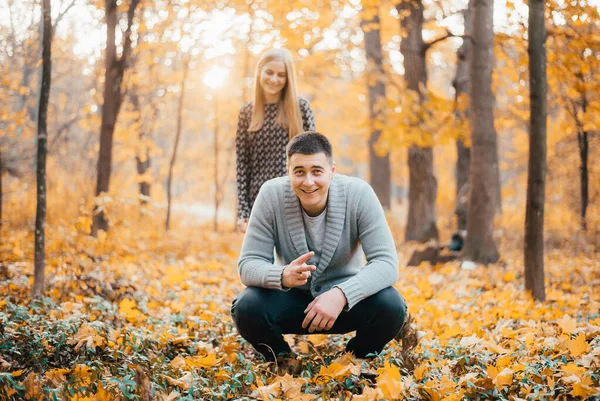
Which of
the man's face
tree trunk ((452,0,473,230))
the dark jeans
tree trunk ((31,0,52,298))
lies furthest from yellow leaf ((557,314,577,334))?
tree trunk ((452,0,473,230))

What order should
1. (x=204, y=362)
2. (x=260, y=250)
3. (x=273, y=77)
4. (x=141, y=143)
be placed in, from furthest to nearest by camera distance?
(x=141, y=143) → (x=273, y=77) → (x=260, y=250) → (x=204, y=362)

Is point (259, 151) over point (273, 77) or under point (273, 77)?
under

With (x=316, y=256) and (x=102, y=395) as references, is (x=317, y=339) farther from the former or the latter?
(x=102, y=395)

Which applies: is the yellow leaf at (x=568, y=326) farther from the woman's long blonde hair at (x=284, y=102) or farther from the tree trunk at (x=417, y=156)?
the tree trunk at (x=417, y=156)

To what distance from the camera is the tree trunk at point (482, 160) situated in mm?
6793

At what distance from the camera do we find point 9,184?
492 inches

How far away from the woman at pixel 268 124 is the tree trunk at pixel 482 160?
367cm

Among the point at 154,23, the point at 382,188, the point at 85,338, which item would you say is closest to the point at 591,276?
the point at 85,338

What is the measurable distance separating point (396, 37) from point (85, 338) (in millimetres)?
11441

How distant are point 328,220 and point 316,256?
221 mm

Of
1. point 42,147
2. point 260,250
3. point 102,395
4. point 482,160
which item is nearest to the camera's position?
point 102,395

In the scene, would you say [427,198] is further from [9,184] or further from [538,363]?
[9,184]

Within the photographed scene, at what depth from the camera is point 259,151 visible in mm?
4004

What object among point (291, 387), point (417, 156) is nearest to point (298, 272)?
point (291, 387)
